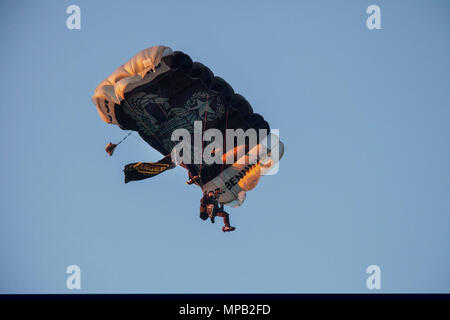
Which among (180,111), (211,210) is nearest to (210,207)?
(211,210)

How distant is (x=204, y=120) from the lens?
21672mm

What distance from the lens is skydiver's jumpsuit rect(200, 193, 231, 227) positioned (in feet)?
70.0

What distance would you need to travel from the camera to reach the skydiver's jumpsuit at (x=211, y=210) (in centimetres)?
2134

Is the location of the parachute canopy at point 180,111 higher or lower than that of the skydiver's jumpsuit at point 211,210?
higher

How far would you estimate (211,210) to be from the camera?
839 inches

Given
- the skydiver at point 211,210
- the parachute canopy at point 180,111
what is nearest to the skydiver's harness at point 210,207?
the skydiver at point 211,210

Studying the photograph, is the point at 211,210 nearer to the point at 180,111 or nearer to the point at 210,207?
the point at 210,207

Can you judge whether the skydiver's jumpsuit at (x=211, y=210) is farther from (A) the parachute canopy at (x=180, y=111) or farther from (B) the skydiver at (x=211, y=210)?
(A) the parachute canopy at (x=180, y=111)

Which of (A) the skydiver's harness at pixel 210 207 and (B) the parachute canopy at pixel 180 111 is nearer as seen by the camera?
(B) the parachute canopy at pixel 180 111
